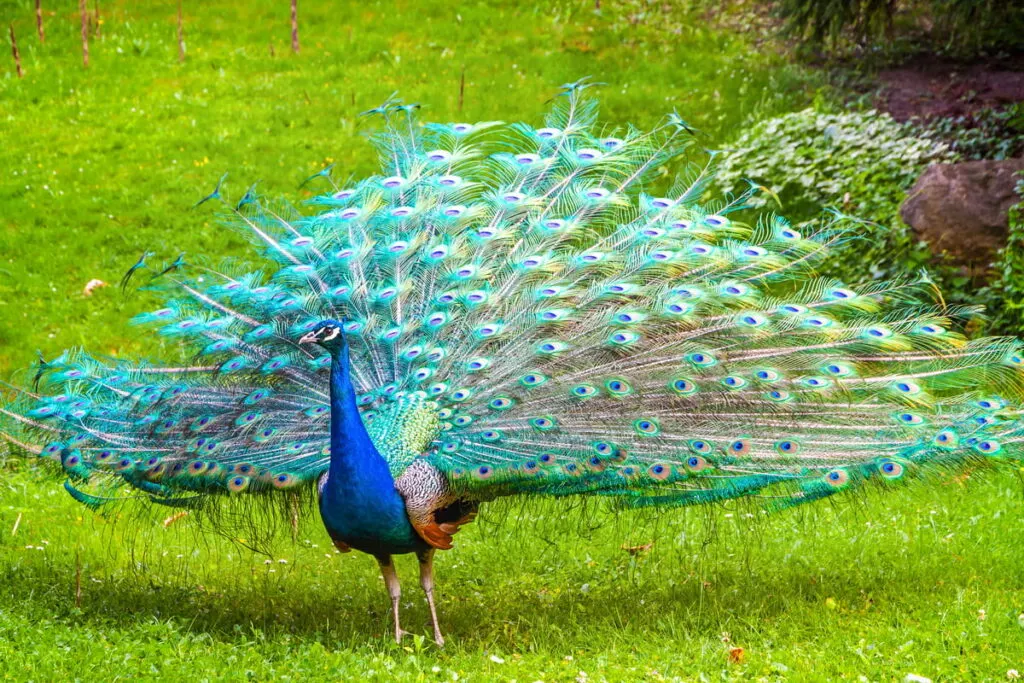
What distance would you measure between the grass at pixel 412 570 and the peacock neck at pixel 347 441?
85cm

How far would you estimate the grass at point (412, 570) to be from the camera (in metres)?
5.93

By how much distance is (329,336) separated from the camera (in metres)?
5.82

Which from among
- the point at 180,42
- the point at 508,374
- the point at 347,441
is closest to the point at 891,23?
the point at 180,42

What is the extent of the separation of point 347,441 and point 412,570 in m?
2.56

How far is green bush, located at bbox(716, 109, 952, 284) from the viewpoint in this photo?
10.7m

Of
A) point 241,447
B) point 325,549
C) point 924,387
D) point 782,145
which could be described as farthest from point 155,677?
point 782,145

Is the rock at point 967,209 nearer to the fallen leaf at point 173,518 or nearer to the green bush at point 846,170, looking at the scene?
the green bush at point 846,170

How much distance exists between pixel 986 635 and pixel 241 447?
3.93 m

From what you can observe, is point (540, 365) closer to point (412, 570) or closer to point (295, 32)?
point (412, 570)

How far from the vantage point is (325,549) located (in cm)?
850

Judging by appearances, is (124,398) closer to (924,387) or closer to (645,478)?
(645,478)

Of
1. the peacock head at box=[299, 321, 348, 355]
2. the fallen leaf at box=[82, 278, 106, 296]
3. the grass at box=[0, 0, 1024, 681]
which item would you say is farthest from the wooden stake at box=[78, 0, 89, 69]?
the peacock head at box=[299, 321, 348, 355]

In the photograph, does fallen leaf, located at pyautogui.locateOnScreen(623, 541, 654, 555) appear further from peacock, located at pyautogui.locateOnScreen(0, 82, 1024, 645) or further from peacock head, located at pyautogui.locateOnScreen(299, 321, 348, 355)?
peacock head, located at pyautogui.locateOnScreen(299, 321, 348, 355)

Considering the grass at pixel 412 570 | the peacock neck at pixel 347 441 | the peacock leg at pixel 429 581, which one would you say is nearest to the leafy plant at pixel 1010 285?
the grass at pixel 412 570
